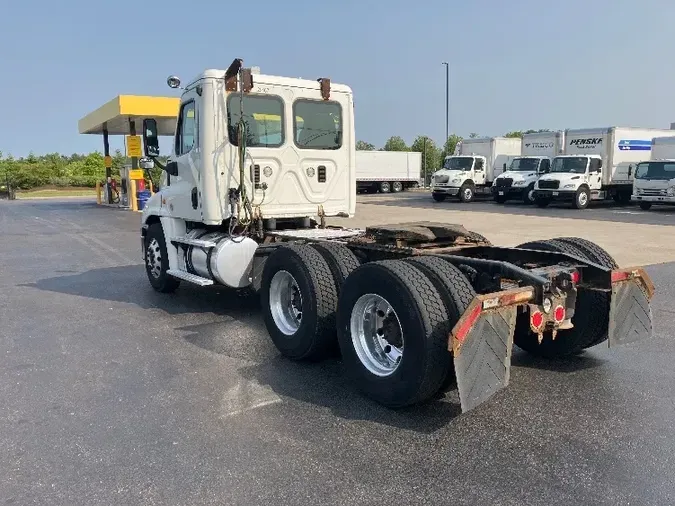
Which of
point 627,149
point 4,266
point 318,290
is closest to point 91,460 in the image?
point 318,290

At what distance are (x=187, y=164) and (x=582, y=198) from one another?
76.1ft

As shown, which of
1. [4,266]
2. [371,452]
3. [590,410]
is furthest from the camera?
[4,266]

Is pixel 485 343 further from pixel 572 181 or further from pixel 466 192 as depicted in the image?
pixel 466 192

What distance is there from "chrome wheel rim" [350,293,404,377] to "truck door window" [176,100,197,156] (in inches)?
149

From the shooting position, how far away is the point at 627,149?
28047mm

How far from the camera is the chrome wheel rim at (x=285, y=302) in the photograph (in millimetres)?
5672

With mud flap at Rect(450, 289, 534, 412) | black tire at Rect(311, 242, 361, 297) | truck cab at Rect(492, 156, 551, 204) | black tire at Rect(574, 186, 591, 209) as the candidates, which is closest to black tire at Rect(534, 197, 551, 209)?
truck cab at Rect(492, 156, 551, 204)

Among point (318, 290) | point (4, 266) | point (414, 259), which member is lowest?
point (4, 266)

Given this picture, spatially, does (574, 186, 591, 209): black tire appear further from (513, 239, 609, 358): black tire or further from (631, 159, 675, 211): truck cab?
(513, 239, 609, 358): black tire

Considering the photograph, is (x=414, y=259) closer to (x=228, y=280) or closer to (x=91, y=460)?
(x=91, y=460)

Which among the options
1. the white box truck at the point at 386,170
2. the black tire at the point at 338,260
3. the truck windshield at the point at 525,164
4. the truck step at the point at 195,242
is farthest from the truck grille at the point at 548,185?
the black tire at the point at 338,260

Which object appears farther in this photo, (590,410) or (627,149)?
(627,149)

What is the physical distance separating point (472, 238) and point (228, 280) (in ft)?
9.08

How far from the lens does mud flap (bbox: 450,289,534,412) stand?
3676 millimetres
